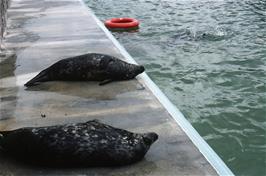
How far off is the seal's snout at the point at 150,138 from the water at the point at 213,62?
161cm

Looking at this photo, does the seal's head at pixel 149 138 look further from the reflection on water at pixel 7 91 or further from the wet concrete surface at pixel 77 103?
the reflection on water at pixel 7 91

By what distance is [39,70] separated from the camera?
281 inches

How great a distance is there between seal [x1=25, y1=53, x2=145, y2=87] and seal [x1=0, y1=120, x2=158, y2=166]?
2340 millimetres

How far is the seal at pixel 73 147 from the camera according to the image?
161 inches

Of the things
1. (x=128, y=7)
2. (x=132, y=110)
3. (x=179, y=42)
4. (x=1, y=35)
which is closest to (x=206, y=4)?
(x=128, y=7)

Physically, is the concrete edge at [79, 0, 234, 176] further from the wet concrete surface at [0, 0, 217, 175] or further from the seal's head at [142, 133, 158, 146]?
the seal's head at [142, 133, 158, 146]

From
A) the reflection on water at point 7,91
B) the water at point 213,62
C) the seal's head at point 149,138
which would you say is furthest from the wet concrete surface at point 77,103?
the water at point 213,62

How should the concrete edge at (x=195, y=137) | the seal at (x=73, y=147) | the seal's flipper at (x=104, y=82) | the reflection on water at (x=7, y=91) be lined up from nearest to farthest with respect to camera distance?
the seal at (x=73, y=147) < the concrete edge at (x=195, y=137) < the reflection on water at (x=7, y=91) < the seal's flipper at (x=104, y=82)

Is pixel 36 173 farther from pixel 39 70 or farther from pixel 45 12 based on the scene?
pixel 45 12

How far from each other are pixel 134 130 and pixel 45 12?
7.75 meters

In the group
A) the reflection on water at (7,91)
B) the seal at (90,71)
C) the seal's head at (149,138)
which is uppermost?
the seal's head at (149,138)

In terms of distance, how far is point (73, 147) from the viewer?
4082mm

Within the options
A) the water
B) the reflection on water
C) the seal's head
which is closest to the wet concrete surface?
the reflection on water

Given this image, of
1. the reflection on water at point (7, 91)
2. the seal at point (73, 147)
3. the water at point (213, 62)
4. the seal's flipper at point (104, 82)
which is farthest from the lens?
the water at point (213, 62)
